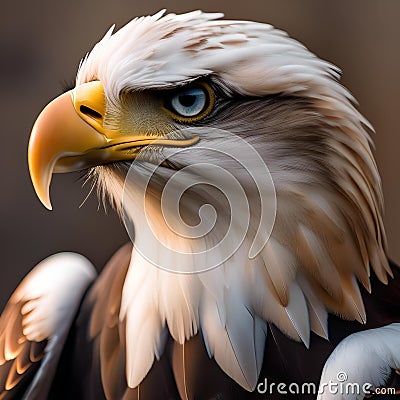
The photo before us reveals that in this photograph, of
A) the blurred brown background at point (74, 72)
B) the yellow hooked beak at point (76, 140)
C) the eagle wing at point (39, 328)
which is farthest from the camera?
the blurred brown background at point (74, 72)

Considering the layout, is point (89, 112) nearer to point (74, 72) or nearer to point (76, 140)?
point (76, 140)

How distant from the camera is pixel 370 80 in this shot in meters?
0.93

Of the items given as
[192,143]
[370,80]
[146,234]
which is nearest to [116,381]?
[146,234]

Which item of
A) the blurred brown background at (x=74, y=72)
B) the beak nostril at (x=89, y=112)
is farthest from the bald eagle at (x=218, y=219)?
the blurred brown background at (x=74, y=72)

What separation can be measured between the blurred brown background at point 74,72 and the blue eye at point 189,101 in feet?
0.69

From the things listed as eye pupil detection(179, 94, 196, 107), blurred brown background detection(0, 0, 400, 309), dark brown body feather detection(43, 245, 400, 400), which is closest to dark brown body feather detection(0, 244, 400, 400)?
dark brown body feather detection(43, 245, 400, 400)

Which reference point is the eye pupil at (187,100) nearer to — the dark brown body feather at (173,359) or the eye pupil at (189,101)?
the eye pupil at (189,101)

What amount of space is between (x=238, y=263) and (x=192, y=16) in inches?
9.2

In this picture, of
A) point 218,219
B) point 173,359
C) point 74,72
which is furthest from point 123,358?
point 74,72

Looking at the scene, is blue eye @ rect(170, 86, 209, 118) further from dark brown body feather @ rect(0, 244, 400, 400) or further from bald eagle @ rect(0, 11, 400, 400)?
dark brown body feather @ rect(0, 244, 400, 400)

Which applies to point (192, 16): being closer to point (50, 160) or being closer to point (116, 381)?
point (50, 160)

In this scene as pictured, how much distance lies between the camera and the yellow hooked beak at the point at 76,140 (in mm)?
635

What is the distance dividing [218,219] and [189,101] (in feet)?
0.38

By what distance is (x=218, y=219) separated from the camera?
0.69 m
